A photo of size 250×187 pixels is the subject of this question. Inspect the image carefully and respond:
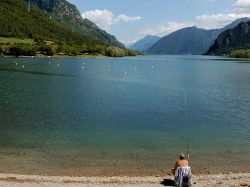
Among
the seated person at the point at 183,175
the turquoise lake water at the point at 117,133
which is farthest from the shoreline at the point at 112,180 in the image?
the turquoise lake water at the point at 117,133

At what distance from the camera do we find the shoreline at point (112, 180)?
28859mm

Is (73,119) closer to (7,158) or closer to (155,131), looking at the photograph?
(155,131)

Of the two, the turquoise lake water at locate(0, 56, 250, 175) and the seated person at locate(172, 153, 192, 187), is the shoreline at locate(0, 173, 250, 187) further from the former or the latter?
the turquoise lake water at locate(0, 56, 250, 175)

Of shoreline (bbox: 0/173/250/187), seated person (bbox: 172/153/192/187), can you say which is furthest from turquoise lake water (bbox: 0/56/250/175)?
seated person (bbox: 172/153/192/187)

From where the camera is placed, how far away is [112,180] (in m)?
30.4

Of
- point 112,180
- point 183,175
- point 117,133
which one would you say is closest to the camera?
point 183,175

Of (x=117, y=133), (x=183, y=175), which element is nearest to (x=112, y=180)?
(x=183, y=175)

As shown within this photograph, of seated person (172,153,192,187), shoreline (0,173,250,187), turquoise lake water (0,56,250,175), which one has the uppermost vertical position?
seated person (172,153,192,187)

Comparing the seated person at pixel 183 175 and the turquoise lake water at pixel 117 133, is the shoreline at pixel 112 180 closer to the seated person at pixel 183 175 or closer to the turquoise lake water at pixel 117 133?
the seated person at pixel 183 175

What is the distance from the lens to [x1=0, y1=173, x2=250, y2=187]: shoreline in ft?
94.7

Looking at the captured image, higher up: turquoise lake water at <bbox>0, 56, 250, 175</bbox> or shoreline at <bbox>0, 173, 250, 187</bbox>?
shoreline at <bbox>0, 173, 250, 187</bbox>

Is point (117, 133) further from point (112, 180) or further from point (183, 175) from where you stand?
point (183, 175)

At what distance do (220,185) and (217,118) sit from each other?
34.4 metres

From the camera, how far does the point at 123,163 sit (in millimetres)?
36844
